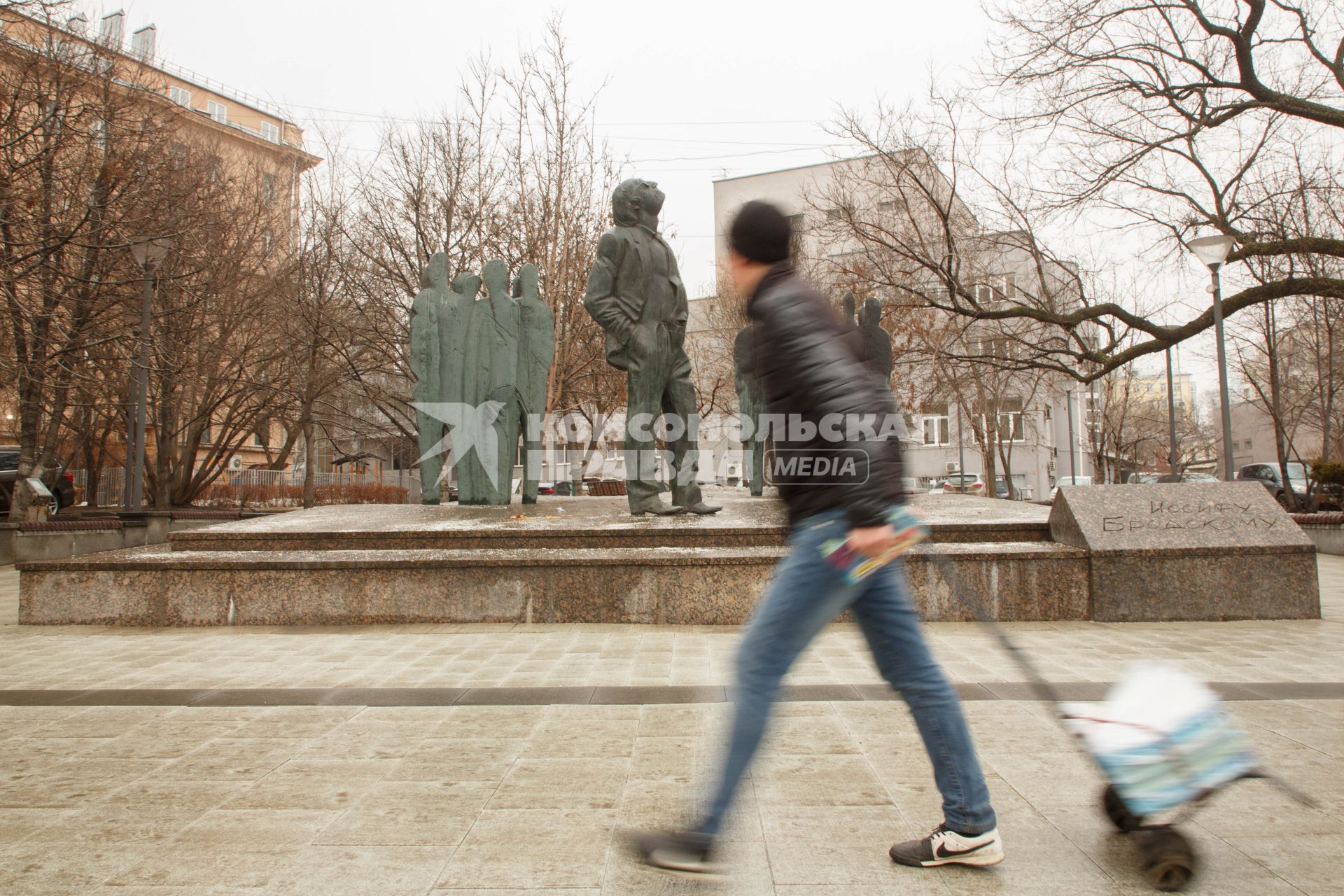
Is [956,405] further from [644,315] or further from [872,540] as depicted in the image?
[872,540]

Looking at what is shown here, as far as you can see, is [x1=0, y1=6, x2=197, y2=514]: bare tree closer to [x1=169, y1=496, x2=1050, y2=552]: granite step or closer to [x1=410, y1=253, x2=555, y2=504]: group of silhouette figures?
[x1=169, y1=496, x2=1050, y2=552]: granite step

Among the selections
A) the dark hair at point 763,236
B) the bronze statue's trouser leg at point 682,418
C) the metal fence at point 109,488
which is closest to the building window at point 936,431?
the metal fence at point 109,488

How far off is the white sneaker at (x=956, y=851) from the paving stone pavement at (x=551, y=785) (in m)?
0.04

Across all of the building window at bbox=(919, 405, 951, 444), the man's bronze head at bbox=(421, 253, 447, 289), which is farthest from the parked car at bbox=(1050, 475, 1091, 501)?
the building window at bbox=(919, 405, 951, 444)

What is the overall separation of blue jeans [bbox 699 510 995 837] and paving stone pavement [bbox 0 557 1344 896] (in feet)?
0.83

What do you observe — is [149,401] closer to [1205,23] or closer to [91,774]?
[91,774]

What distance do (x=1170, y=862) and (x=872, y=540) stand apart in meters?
1.20

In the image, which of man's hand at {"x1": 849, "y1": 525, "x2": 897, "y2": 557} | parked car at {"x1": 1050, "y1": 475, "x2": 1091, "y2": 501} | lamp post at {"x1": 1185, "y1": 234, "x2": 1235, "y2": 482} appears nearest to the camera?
man's hand at {"x1": 849, "y1": 525, "x2": 897, "y2": 557}

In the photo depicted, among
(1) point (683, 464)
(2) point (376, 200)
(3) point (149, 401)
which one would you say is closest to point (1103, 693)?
(1) point (683, 464)

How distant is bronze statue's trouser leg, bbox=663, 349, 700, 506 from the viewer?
8.04m

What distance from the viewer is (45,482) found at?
19469mm

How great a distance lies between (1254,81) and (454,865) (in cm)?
1629

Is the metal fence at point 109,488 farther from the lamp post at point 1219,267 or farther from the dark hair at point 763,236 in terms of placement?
the dark hair at point 763,236

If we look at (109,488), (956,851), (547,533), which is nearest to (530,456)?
(547,533)
